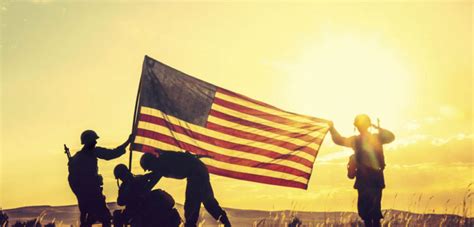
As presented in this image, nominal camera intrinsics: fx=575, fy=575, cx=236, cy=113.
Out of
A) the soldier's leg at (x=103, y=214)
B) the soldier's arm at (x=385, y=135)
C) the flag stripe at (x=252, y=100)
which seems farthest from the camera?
the flag stripe at (x=252, y=100)

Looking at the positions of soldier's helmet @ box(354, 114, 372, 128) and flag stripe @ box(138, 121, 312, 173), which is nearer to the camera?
soldier's helmet @ box(354, 114, 372, 128)

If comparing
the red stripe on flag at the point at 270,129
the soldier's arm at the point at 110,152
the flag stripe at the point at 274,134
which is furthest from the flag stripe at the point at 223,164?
the red stripe on flag at the point at 270,129

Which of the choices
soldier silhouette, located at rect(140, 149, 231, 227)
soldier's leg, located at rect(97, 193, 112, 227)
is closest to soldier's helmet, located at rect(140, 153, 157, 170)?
soldier silhouette, located at rect(140, 149, 231, 227)

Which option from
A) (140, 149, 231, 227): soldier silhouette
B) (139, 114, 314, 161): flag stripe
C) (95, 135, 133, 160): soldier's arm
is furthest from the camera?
(139, 114, 314, 161): flag stripe

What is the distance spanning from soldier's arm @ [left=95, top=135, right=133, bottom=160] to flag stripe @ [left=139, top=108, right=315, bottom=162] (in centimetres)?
74

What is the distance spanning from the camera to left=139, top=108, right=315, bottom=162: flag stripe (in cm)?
1367

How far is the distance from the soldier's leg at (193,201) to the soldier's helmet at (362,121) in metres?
3.71

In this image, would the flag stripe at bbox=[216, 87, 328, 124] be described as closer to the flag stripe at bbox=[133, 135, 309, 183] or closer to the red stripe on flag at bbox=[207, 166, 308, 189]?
the flag stripe at bbox=[133, 135, 309, 183]

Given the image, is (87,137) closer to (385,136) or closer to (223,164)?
(223,164)

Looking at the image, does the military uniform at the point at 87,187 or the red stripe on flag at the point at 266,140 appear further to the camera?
the red stripe on flag at the point at 266,140

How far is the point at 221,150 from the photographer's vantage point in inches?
568

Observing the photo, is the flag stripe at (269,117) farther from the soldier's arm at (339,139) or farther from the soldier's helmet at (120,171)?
the soldier's helmet at (120,171)

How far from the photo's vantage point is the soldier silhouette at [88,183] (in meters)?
12.6

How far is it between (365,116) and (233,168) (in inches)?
148
